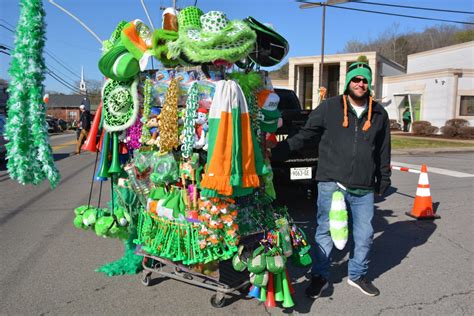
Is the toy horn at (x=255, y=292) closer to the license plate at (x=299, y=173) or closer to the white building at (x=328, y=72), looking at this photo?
the license plate at (x=299, y=173)

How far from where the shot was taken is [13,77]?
287 cm

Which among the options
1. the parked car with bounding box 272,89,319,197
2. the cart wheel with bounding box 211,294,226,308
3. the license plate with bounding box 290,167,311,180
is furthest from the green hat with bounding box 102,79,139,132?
the license plate with bounding box 290,167,311,180

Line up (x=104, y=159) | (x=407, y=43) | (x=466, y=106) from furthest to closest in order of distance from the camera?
1. (x=407, y=43)
2. (x=466, y=106)
3. (x=104, y=159)

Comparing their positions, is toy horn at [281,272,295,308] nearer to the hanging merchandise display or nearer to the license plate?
the hanging merchandise display

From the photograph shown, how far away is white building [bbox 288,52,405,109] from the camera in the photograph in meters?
32.5

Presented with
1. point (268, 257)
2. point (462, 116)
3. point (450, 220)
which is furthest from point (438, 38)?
point (268, 257)

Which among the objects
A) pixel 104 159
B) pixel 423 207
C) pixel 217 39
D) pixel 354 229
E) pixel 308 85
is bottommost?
pixel 423 207

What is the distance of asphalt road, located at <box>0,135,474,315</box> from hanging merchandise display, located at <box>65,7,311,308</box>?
10.1 inches

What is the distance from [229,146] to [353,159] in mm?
1185

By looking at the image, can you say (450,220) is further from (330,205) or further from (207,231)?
(207,231)

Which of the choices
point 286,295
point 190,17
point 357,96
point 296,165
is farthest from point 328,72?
point 286,295

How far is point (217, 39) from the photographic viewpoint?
9.09ft

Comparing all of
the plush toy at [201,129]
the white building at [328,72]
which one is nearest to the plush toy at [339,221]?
the plush toy at [201,129]

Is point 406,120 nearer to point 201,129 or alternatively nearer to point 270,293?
point 270,293
